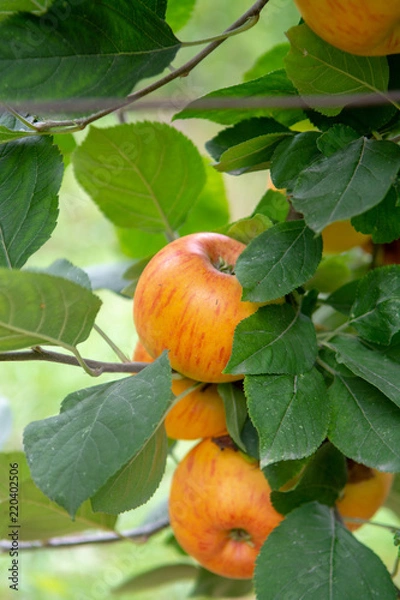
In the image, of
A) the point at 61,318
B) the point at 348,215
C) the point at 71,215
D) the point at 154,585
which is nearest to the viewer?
the point at 348,215

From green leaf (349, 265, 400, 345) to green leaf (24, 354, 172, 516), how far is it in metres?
0.15

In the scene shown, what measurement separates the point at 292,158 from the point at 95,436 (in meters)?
0.22

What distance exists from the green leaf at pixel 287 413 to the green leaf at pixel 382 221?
4.0 inches

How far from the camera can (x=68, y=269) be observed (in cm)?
59

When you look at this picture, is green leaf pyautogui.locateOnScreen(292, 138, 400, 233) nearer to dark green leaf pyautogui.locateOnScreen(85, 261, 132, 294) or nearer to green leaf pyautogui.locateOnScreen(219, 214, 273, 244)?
green leaf pyautogui.locateOnScreen(219, 214, 273, 244)

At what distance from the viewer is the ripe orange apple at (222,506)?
1.96 feet

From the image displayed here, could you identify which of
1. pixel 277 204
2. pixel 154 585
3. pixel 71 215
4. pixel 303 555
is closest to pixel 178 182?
pixel 277 204

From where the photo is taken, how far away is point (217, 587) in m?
0.81

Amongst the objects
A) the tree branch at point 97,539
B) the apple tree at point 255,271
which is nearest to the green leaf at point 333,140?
the apple tree at point 255,271

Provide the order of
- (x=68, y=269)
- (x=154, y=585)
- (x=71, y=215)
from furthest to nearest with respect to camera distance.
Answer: (x=71, y=215) → (x=154, y=585) → (x=68, y=269)

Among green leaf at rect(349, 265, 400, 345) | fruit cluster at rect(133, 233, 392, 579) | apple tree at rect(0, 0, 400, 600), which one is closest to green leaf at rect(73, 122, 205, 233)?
apple tree at rect(0, 0, 400, 600)

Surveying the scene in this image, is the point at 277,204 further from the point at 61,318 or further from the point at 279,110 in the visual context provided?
the point at 61,318

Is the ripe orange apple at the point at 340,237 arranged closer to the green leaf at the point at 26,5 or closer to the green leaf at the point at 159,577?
the green leaf at the point at 26,5

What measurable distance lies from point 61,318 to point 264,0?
9.6 inches
